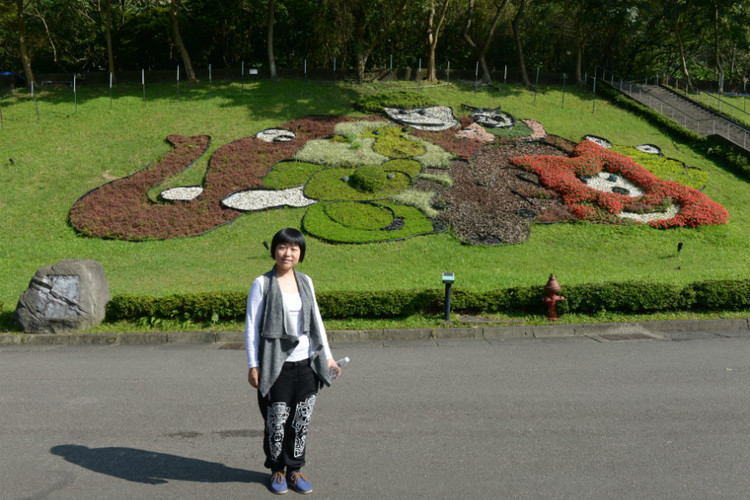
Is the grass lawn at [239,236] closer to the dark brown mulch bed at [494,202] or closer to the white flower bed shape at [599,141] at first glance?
the dark brown mulch bed at [494,202]

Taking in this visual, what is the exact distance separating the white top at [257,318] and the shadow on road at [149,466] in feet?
3.70

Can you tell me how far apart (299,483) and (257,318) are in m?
1.37

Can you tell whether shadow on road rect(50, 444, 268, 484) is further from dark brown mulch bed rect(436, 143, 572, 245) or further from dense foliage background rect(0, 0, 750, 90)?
dense foliage background rect(0, 0, 750, 90)

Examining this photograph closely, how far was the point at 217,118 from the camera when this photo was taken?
2486cm

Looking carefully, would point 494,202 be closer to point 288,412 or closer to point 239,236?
point 239,236

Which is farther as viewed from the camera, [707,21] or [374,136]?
[707,21]

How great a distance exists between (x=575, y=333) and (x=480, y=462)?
18.9ft

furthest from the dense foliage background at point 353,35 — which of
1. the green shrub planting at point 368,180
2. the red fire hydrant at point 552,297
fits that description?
the red fire hydrant at point 552,297

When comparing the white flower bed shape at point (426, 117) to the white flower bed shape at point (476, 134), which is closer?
the white flower bed shape at point (476, 134)

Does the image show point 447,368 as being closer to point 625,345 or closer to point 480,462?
point 480,462

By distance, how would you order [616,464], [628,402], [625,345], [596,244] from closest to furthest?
1. [616,464]
2. [628,402]
3. [625,345]
4. [596,244]

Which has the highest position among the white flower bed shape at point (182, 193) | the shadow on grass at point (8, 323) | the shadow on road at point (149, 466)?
the white flower bed shape at point (182, 193)

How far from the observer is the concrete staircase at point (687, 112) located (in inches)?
1013

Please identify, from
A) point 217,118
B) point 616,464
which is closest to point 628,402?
point 616,464
